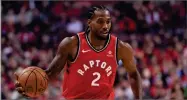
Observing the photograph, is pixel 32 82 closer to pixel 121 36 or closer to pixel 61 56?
pixel 61 56

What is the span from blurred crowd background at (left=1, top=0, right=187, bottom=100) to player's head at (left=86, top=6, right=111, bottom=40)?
4.94m

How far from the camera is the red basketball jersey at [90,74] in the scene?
17.6 feet

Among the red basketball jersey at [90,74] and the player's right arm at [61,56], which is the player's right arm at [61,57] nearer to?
the player's right arm at [61,56]

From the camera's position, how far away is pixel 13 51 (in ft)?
38.3

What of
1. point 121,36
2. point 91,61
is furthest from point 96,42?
point 121,36

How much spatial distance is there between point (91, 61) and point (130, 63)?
1.69ft

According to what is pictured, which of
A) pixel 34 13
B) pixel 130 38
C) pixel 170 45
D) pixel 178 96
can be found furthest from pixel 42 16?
pixel 178 96

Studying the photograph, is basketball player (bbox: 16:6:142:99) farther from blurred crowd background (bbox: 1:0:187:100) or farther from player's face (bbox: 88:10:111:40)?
blurred crowd background (bbox: 1:0:187:100)

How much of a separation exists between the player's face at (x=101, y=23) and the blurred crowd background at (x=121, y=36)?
4.97 metres

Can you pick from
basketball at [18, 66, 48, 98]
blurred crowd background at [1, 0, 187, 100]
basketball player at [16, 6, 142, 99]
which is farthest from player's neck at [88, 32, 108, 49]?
blurred crowd background at [1, 0, 187, 100]

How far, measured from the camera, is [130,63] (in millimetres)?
5648

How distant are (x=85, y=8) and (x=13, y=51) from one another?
243 centimetres

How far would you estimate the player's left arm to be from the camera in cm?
557

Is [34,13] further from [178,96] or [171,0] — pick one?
[178,96]
